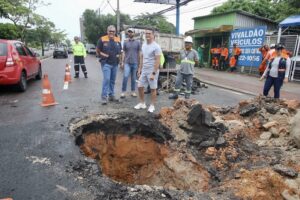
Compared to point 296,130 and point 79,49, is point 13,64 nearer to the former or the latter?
point 79,49

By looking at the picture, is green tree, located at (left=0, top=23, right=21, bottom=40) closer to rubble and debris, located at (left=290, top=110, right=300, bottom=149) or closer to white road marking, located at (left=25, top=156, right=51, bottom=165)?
white road marking, located at (left=25, top=156, right=51, bottom=165)

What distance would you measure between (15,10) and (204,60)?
17223mm

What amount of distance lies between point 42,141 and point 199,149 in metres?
2.60

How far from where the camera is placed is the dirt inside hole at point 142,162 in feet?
13.8

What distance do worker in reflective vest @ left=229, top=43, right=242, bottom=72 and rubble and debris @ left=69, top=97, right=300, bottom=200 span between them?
11.1m

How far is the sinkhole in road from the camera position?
4.45 metres

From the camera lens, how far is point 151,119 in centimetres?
544

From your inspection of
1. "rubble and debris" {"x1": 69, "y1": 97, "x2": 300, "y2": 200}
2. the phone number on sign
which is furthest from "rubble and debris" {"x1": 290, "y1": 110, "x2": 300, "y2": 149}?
the phone number on sign

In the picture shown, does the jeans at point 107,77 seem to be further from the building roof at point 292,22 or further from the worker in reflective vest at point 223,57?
the worker in reflective vest at point 223,57

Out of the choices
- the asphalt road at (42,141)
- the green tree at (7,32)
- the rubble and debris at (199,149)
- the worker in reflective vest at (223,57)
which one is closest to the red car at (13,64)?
the asphalt road at (42,141)

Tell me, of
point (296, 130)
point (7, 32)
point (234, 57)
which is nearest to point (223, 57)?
point (234, 57)

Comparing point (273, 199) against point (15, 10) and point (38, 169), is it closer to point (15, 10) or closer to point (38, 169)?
point (38, 169)

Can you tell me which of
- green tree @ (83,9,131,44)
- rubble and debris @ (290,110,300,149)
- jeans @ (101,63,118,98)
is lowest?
rubble and debris @ (290,110,300,149)

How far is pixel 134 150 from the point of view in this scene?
5090 mm
